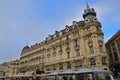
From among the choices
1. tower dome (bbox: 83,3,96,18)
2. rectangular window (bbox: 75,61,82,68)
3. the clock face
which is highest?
tower dome (bbox: 83,3,96,18)

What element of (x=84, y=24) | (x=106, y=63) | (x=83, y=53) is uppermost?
(x=84, y=24)

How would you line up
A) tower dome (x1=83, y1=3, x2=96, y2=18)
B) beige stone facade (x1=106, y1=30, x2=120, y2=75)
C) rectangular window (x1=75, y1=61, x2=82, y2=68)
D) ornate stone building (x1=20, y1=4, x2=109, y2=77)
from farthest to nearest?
tower dome (x1=83, y1=3, x2=96, y2=18) < beige stone facade (x1=106, y1=30, x2=120, y2=75) < rectangular window (x1=75, y1=61, x2=82, y2=68) < ornate stone building (x1=20, y1=4, x2=109, y2=77)

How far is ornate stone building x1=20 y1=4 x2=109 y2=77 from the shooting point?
1588 inches

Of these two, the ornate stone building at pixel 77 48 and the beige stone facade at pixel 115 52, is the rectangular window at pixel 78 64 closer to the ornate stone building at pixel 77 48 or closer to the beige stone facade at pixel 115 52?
the ornate stone building at pixel 77 48

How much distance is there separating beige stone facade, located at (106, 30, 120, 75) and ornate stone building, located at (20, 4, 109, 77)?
5.85 meters

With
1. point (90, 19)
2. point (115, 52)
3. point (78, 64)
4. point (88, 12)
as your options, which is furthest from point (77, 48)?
point (115, 52)

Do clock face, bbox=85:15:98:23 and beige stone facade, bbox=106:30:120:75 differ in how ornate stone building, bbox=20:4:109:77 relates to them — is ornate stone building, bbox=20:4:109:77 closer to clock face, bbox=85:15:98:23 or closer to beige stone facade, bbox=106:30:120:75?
clock face, bbox=85:15:98:23

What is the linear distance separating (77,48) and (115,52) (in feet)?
40.8

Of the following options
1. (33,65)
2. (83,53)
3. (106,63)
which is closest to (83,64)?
(83,53)

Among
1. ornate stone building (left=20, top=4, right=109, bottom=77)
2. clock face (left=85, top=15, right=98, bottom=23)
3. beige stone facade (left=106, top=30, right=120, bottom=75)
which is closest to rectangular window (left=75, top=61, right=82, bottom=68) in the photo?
ornate stone building (left=20, top=4, right=109, bottom=77)

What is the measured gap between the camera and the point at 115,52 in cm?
4759

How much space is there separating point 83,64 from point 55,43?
15.5 m

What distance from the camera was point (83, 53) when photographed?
42750mm

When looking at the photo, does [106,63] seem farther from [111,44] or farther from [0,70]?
[0,70]
